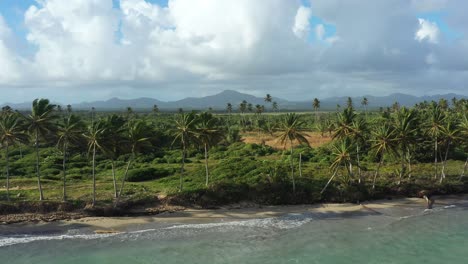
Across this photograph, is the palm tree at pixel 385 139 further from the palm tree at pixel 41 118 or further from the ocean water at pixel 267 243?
the palm tree at pixel 41 118

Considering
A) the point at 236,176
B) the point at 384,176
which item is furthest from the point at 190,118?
the point at 384,176

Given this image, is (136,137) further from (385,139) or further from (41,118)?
(385,139)

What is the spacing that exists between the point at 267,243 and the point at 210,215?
970 centimetres

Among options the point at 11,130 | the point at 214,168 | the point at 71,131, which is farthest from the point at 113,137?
the point at 214,168

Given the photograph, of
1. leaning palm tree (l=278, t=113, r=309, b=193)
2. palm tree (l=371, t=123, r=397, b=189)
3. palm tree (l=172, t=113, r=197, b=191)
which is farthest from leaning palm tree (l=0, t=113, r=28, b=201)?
palm tree (l=371, t=123, r=397, b=189)

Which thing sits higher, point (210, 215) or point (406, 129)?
point (406, 129)

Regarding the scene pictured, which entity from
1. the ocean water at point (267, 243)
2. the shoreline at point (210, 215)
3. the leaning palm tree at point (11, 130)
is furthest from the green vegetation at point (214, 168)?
the ocean water at point (267, 243)

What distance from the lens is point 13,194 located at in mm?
49312

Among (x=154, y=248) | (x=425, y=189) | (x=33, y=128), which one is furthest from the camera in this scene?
(x=425, y=189)

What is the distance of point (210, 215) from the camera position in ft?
149

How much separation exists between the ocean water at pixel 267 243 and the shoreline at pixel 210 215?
3.88 ft

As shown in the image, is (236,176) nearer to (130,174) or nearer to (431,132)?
(130,174)

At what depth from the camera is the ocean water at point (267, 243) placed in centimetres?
3439

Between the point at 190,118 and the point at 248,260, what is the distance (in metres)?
19.6
